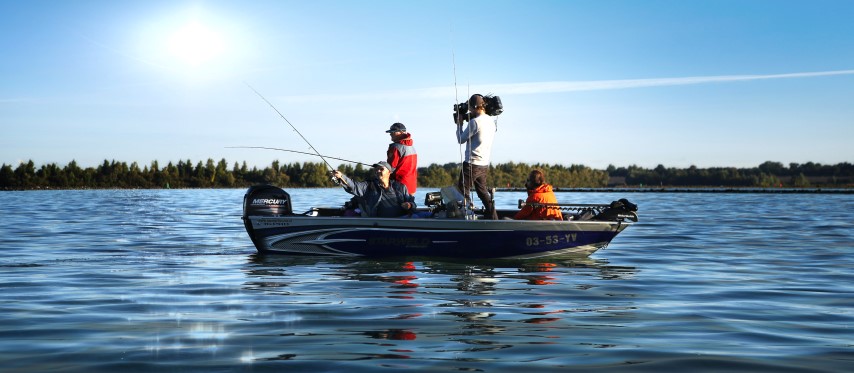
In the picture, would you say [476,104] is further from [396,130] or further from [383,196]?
[383,196]

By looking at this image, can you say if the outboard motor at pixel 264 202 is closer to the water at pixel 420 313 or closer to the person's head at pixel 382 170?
the water at pixel 420 313

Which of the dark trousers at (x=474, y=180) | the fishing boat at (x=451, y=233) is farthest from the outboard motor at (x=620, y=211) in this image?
the dark trousers at (x=474, y=180)

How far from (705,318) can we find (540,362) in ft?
9.96

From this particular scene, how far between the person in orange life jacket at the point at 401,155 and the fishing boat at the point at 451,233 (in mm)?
544

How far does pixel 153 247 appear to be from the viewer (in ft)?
61.9

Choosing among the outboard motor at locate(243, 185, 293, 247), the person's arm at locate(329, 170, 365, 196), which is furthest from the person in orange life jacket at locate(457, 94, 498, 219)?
the outboard motor at locate(243, 185, 293, 247)

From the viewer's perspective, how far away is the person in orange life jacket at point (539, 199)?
14.5 m

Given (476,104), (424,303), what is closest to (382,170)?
(476,104)

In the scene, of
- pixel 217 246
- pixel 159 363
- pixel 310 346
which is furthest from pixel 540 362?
pixel 217 246

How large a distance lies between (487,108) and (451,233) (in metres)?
2.20

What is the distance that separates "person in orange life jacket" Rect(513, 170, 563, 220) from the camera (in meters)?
14.5

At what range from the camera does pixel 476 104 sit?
1355cm

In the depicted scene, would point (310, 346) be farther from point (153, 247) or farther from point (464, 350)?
point (153, 247)

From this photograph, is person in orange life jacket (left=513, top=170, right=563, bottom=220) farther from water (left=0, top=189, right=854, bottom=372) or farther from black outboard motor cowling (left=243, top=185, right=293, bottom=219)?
black outboard motor cowling (left=243, top=185, right=293, bottom=219)
